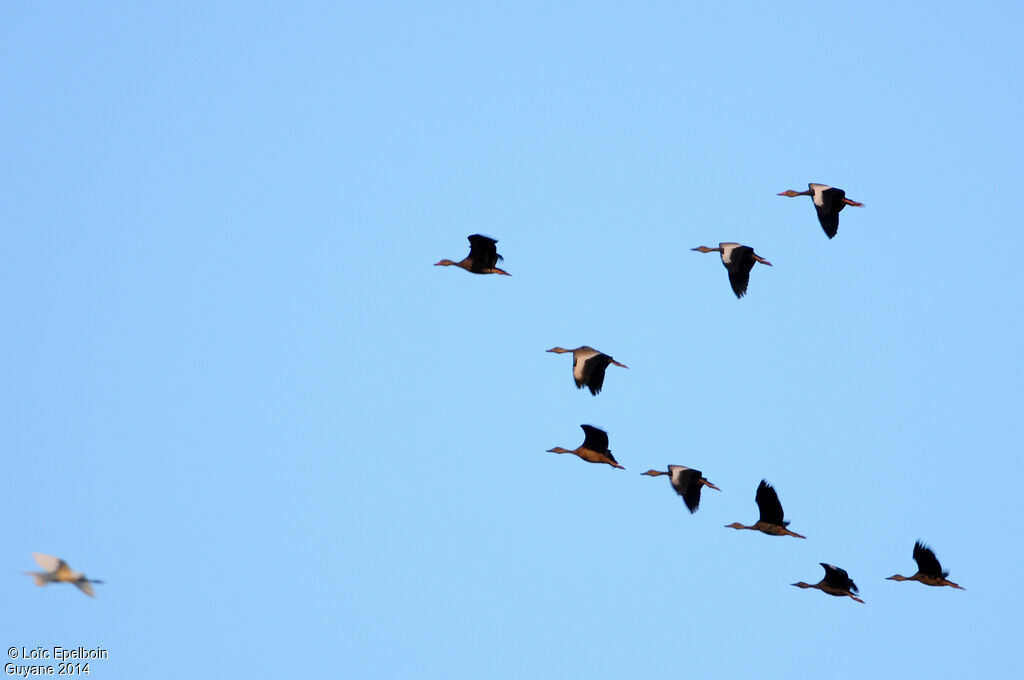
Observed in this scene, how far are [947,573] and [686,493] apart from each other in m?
4.24

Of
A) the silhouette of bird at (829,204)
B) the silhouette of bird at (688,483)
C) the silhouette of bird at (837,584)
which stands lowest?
the silhouette of bird at (837,584)

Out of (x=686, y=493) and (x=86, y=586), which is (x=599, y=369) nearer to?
(x=686, y=493)

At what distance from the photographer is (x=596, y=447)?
2320cm

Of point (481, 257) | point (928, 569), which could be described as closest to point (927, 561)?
point (928, 569)

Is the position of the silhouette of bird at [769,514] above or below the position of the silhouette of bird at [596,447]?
below

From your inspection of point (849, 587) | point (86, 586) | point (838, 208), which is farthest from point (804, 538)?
point (86, 586)

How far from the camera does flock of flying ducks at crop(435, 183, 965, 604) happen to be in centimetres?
2175

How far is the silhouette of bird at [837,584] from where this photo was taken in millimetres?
23672


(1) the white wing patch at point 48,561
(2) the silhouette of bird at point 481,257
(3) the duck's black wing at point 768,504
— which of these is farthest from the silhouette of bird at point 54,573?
(3) the duck's black wing at point 768,504

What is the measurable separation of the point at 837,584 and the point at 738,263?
5187 millimetres

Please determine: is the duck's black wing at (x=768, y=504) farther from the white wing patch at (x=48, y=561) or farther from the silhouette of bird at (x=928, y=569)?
the white wing patch at (x=48, y=561)

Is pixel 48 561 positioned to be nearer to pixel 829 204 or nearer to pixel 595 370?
pixel 595 370

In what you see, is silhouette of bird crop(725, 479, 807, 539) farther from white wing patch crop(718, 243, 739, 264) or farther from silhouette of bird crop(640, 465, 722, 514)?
white wing patch crop(718, 243, 739, 264)

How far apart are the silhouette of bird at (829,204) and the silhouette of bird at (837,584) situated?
4.98 m
